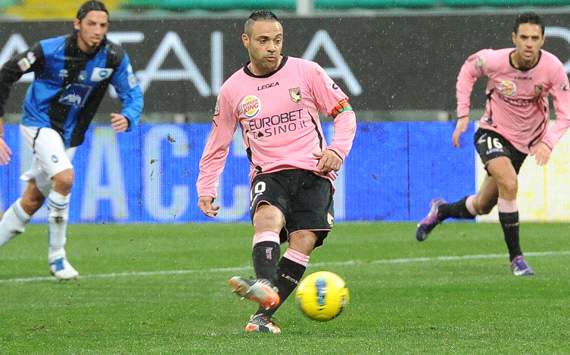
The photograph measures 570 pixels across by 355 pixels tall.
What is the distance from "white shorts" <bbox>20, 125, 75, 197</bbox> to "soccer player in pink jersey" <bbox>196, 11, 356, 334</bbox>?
3.24 metres

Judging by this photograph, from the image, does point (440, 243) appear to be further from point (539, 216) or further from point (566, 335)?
point (566, 335)

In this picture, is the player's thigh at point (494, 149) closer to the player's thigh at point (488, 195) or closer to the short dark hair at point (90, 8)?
the player's thigh at point (488, 195)

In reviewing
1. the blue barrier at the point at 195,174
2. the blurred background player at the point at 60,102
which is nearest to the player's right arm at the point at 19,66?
the blurred background player at the point at 60,102

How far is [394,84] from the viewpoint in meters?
18.8

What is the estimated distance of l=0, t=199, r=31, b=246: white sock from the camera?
1114 cm

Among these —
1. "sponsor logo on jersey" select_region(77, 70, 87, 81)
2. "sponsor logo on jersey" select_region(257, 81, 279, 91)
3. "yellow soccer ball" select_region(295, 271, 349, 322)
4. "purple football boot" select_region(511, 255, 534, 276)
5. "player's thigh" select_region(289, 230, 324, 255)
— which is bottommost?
"purple football boot" select_region(511, 255, 534, 276)

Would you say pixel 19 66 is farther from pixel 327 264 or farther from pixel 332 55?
pixel 332 55

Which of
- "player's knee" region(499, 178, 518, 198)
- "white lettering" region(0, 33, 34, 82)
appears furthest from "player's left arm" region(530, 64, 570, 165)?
"white lettering" region(0, 33, 34, 82)

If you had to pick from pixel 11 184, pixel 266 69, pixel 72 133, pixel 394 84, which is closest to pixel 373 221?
pixel 394 84

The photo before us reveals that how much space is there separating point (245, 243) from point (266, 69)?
7.23 meters

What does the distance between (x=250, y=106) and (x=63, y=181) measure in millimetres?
3447

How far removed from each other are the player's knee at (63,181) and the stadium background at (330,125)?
285 inches

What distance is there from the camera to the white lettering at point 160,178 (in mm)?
18266

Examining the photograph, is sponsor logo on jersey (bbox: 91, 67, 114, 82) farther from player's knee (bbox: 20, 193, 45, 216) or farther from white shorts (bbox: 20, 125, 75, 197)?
player's knee (bbox: 20, 193, 45, 216)
